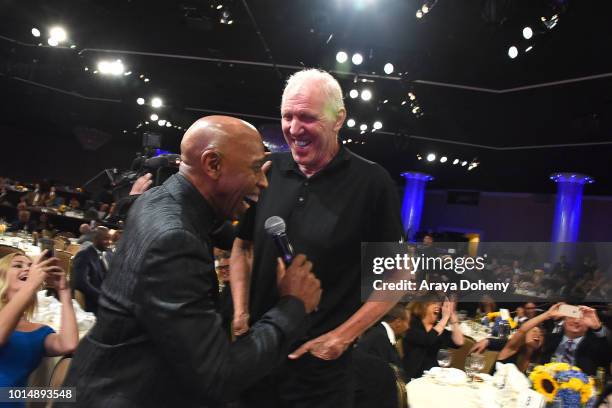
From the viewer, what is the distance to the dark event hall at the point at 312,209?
1096mm

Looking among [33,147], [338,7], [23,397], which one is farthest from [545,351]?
[33,147]

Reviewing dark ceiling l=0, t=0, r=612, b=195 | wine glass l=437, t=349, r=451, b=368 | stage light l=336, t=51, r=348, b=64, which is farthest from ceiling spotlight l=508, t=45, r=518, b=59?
wine glass l=437, t=349, r=451, b=368

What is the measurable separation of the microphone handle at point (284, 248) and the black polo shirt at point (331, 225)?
0.19m

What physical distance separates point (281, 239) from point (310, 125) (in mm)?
409

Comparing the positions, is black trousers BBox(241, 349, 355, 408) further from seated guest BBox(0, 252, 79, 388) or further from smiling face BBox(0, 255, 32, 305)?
smiling face BBox(0, 255, 32, 305)

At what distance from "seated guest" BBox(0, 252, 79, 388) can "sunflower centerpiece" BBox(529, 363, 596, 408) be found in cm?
239

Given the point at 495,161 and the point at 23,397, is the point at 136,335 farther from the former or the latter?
the point at 495,161

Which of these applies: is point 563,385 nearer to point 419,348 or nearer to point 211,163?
Result: point 419,348

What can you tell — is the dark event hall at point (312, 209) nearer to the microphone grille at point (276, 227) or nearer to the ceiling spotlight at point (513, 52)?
the microphone grille at point (276, 227)

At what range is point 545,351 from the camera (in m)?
4.45

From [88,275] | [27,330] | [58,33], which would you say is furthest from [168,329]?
[58,33]

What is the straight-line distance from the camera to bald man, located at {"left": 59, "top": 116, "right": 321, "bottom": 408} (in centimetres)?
99

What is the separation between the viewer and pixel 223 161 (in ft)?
3.75

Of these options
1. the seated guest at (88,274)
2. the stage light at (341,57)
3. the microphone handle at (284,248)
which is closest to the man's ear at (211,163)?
the microphone handle at (284,248)
